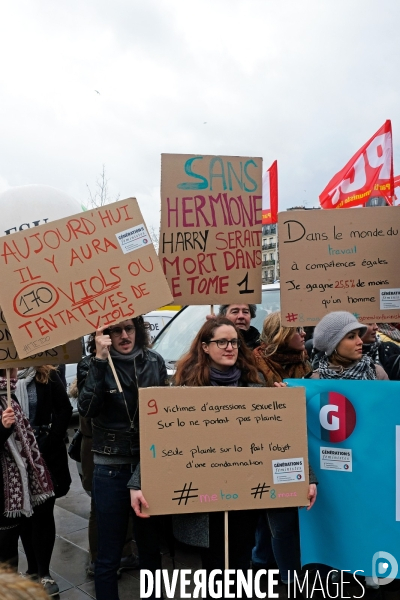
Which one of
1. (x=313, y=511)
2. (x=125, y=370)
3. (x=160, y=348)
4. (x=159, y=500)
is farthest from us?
(x=160, y=348)

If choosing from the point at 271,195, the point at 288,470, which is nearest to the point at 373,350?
the point at 288,470

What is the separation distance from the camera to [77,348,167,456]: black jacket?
9.36 ft

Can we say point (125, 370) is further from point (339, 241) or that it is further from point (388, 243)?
point (388, 243)

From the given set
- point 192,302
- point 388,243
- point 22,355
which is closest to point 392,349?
point 388,243

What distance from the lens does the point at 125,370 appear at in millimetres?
3020

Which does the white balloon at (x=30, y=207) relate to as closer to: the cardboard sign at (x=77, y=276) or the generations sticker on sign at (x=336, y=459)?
the cardboard sign at (x=77, y=276)

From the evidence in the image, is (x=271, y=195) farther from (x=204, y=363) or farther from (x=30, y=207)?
(x=204, y=363)

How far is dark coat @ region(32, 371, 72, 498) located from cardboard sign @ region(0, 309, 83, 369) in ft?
1.23

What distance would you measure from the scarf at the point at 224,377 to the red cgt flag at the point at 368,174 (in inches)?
186

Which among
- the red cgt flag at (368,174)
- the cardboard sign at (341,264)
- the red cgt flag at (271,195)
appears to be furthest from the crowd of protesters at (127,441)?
the red cgt flag at (271,195)

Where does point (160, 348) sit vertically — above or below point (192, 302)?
below

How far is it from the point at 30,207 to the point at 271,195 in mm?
5895

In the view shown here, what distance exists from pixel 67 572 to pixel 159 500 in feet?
6.09

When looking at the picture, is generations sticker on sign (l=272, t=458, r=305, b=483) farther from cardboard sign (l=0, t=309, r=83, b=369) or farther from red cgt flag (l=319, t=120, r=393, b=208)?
red cgt flag (l=319, t=120, r=393, b=208)
